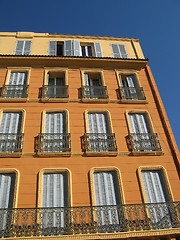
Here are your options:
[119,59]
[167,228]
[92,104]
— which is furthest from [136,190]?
[119,59]

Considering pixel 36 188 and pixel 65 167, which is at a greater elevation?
pixel 65 167

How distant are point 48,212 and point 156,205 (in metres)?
3.65

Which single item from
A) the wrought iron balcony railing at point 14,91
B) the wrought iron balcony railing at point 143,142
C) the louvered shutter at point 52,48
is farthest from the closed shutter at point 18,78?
the wrought iron balcony railing at point 143,142

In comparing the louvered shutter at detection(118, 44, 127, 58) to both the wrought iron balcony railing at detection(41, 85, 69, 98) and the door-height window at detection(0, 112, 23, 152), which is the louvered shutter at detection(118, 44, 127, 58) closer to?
the wrought iron balcony railing at detection(41, 85, 69, 98)

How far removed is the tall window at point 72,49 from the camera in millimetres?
16984

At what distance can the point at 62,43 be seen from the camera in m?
18.2

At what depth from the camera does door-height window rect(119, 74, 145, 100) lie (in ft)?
47.4

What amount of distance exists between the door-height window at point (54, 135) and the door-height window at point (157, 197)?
331 cm

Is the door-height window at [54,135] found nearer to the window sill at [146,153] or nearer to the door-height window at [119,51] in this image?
the window sill at [146,153]

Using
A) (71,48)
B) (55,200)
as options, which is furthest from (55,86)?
(55,200)

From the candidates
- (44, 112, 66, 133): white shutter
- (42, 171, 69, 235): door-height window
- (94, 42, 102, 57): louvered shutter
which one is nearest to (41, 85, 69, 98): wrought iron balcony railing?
(44, 112, 66, 133): white shutter

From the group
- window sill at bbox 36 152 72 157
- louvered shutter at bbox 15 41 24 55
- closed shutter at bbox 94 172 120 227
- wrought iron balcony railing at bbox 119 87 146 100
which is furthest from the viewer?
louvered shutter at bbox 15 41 24 55

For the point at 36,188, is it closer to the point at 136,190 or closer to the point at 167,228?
the point at 136,190

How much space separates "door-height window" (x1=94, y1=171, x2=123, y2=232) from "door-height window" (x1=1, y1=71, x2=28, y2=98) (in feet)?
→ 18.4
